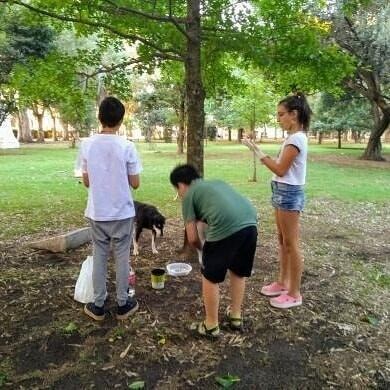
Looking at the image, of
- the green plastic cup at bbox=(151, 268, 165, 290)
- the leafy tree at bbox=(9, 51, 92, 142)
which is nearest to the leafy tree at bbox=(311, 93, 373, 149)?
the leafy tree at bbox=(9, 51, 92, 142)

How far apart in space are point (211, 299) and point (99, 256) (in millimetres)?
955

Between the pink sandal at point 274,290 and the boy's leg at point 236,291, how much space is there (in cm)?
77

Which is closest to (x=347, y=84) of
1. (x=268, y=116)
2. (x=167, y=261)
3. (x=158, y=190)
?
(x=268, y=116)

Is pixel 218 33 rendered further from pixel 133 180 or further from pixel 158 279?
pixel 158 279

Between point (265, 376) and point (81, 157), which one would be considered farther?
point (81, 157)

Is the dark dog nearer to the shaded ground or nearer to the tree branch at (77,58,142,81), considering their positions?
the shaded ground

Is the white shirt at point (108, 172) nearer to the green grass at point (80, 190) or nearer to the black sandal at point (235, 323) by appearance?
the black sandal at point (235, 323)

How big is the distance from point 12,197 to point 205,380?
25.7 ft

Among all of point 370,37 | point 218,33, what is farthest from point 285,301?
point 370,37

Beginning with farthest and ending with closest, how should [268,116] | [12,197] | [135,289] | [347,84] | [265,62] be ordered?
[347,84]
[268,116]
[12,197]
[265,62]
[135,289]

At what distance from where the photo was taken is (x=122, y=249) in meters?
3.37

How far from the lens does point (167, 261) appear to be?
5.05 meters

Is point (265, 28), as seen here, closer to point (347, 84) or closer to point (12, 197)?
point (12, 197)

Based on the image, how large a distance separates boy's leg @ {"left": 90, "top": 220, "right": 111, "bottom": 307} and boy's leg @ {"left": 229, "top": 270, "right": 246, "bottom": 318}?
100cm
